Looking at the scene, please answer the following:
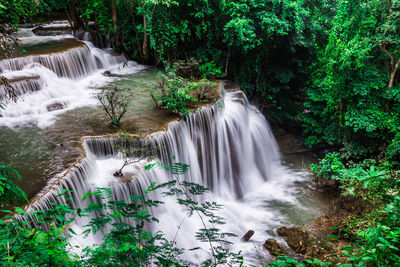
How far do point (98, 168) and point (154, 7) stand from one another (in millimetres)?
6538

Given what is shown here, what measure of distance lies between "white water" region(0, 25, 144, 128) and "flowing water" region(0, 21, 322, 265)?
28mm

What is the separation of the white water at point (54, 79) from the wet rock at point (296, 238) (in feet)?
21.1

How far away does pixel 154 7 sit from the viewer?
33.2 ft

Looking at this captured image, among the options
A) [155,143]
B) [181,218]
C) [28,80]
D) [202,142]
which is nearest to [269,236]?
[181,218]

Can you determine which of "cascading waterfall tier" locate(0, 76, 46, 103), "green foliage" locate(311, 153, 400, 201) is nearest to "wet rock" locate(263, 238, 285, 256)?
"green foliage" locate(311, 153, 400, 201)

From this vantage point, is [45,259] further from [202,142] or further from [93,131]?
[202,142]

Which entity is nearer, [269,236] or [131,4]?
[269,236]

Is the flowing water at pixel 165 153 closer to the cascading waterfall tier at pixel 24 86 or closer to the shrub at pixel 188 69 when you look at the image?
the cascading waterfall tier at pixel 24 86

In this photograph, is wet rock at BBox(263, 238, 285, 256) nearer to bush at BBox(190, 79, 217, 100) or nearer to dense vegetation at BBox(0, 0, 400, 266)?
dense vegetation at BBox(0, 0, 400, 266)

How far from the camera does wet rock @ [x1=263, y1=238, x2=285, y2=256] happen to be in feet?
20.9

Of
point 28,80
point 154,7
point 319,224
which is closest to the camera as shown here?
point 319,224

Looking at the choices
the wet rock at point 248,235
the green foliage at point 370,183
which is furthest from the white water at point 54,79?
the green foliage at point 370,183

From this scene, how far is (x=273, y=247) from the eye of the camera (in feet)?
21.3

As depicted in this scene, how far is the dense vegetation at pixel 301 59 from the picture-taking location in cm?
841
